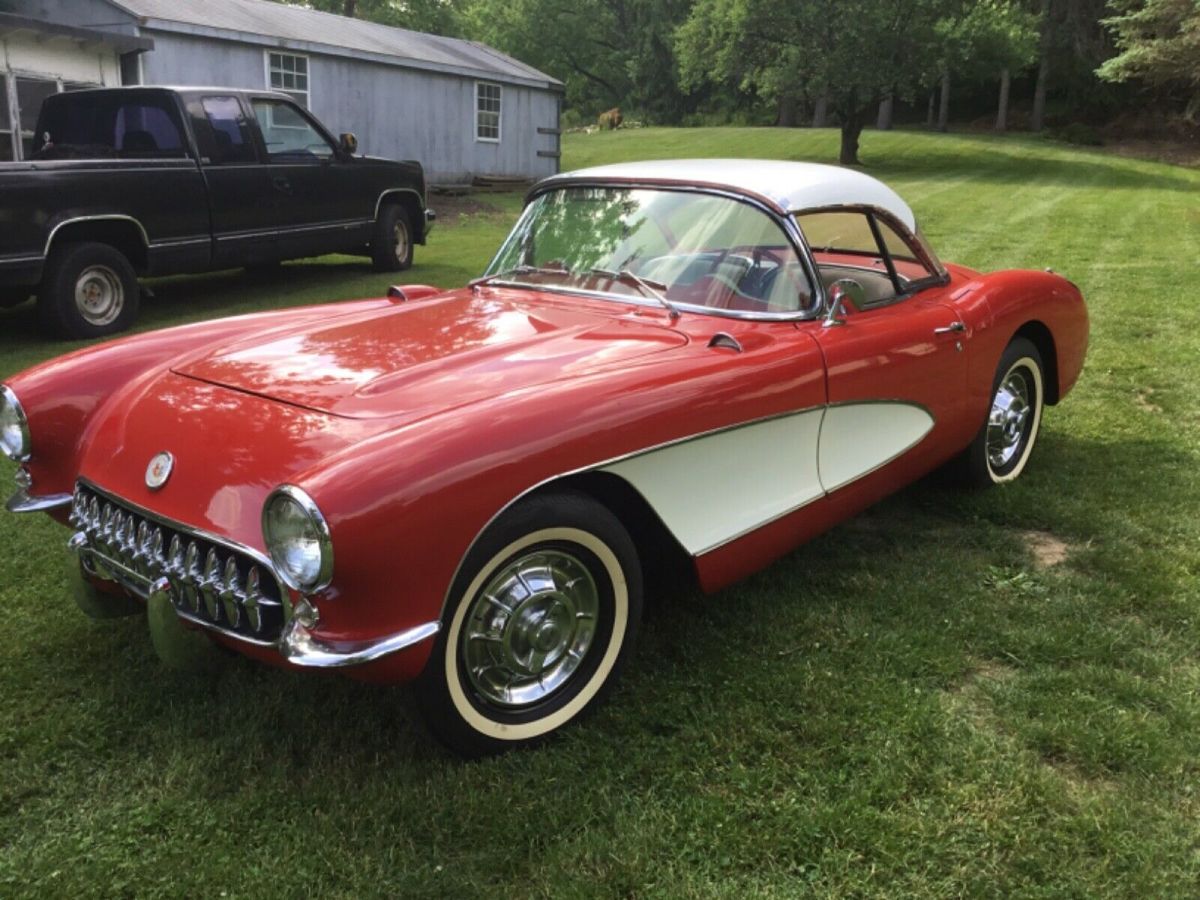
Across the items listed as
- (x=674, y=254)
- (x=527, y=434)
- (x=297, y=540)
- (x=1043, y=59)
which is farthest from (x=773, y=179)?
(x=1043, y=59)

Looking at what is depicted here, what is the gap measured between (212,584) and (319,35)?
1575 centimetres

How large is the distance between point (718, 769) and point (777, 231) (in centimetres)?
189

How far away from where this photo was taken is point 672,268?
350cm

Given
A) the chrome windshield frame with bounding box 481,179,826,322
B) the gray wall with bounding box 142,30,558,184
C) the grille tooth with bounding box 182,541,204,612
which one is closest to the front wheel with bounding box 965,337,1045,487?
the chrome windshield frame with bounding box 481,179,826,322

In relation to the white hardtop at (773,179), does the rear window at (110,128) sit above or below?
above

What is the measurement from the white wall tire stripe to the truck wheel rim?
642 centimetres

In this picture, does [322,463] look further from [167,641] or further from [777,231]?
[777,231]

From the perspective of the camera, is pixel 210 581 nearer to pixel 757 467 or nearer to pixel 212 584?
pixel 212 584

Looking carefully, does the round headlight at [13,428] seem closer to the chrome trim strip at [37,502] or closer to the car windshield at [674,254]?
the chrome trim strip at [37,502]

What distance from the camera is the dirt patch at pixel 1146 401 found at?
588 cm

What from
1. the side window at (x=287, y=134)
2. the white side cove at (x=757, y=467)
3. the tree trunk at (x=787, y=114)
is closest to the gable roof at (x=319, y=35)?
the side window at (x=287, y=134)

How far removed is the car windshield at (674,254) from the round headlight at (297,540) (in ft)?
5.39

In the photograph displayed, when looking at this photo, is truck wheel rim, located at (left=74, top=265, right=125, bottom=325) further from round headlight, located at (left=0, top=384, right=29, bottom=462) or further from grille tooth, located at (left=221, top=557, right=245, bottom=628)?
grille tooth, located at (left=221, top=557, right=245, bottom=628)

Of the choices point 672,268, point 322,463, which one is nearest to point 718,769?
point 322,463
